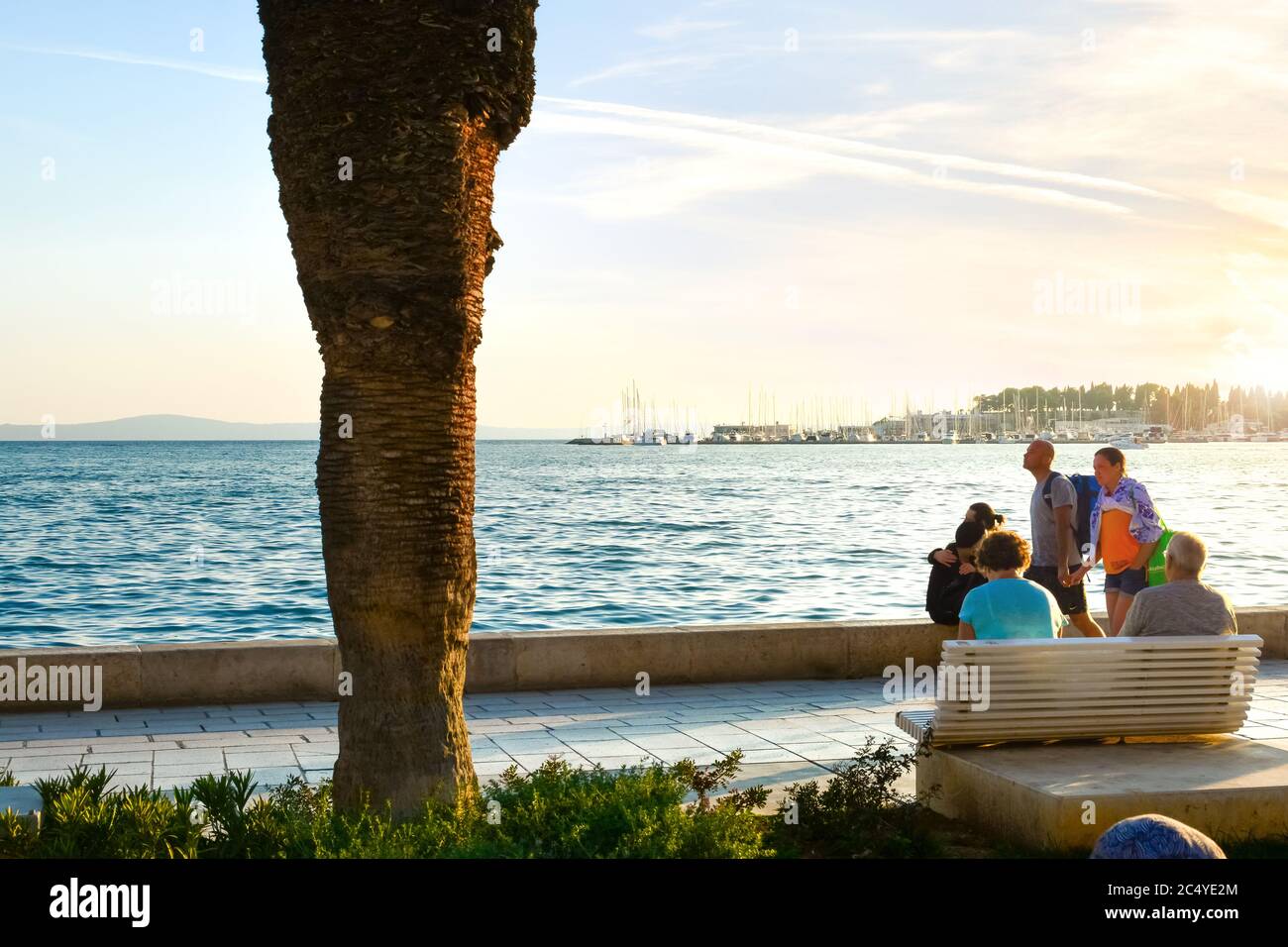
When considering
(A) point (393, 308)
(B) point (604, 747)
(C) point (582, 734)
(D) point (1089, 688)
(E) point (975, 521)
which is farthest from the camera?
(C) point (582, 734)

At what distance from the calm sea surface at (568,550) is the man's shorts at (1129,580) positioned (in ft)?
53.3

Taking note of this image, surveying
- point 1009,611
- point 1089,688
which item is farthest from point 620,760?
point 1089,688

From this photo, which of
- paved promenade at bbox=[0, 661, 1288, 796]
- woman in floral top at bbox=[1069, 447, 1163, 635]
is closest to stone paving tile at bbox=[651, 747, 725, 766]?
paved promenade at bbox=[0, 661, 1288, 796]

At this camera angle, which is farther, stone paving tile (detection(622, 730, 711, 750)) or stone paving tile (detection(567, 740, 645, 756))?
stone paving tile (detection(622, 730, 711, 750))

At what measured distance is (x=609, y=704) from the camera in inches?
413

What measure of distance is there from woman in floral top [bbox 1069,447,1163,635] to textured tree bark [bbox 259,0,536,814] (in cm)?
595

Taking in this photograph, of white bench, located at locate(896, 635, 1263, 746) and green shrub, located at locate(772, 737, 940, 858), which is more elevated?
white bench, located at locate(896, 635, 1263, 746)

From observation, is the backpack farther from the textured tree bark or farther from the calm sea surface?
the calm sea surface

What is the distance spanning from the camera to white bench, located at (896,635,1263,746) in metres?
6.41

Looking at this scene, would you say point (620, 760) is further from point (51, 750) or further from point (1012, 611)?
point (51, 750)

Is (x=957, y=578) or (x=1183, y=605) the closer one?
(x=1183, y=605)

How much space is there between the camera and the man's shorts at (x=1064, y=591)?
10.1 metres

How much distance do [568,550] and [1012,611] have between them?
38.5 metres

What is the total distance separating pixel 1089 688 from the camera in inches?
259
